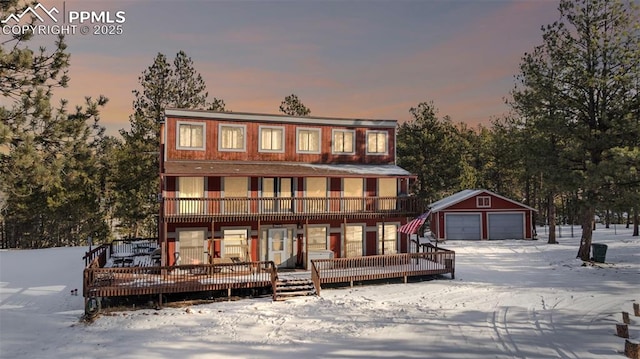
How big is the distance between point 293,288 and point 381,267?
557 cm

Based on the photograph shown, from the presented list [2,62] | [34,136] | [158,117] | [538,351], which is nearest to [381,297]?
[538,351]

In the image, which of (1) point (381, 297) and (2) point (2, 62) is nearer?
(2) point (2, 62)

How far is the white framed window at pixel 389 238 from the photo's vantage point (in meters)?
25.2

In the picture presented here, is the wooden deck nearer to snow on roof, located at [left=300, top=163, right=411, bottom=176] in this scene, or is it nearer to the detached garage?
snow on roof, located at [left=300, top=163, right=411, bottom=176]

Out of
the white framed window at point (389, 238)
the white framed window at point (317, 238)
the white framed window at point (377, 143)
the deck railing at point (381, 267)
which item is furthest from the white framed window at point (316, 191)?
the white framed window at point (377, 143)

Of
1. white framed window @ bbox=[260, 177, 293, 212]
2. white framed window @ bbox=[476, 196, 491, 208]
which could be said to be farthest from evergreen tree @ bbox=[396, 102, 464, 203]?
white framed window @ bbox=[260, 177, 293, 212]

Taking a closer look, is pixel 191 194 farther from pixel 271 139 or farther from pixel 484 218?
pixel 484 218

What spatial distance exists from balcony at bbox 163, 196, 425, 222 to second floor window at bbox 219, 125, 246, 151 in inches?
159

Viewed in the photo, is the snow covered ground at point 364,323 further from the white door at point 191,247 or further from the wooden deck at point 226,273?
the white door at point 191,247

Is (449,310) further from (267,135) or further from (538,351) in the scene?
(267,135)

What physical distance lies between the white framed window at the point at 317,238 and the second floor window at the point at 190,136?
7.92 m

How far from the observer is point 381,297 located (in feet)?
62.7

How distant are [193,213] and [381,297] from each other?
32.7 ft

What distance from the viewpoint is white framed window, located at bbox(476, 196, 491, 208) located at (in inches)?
1597
